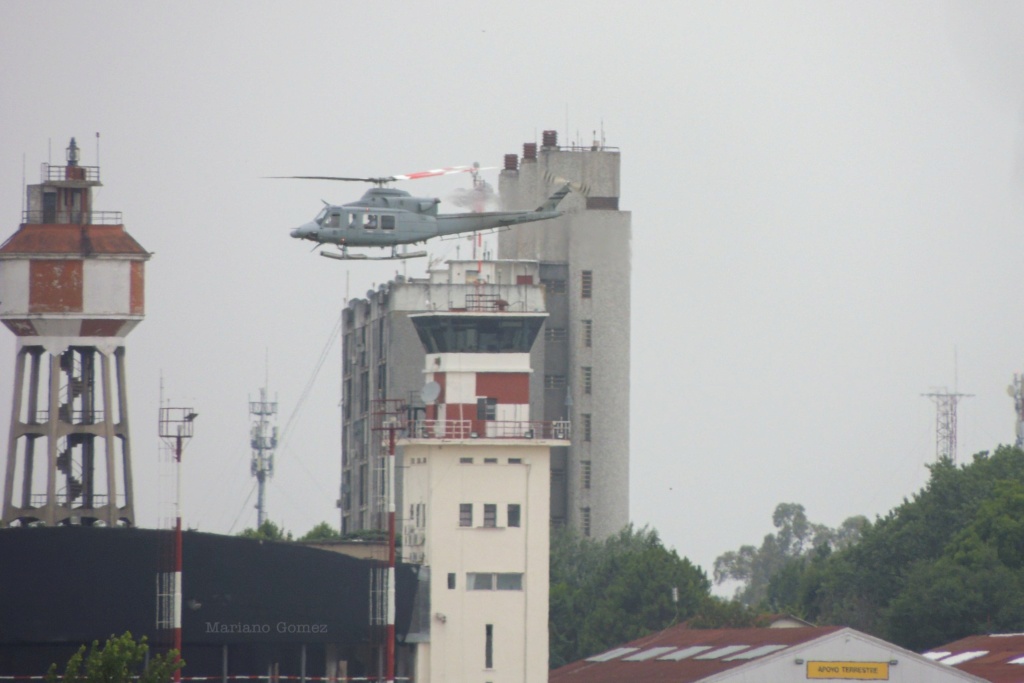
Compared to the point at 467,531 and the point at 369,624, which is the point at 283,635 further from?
the point at 467,531

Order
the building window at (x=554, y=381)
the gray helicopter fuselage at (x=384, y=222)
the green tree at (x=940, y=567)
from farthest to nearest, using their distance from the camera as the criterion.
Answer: the building window at (x=554, y=381), the green tree at (x=940, y=567), the gray helicopter fuselage at (x=384, y=222)

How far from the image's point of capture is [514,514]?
10450cm

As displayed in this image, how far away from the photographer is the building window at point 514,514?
10431cm

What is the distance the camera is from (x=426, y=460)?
10469 centimetres

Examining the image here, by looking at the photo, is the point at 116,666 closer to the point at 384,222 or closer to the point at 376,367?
the point at 384,222

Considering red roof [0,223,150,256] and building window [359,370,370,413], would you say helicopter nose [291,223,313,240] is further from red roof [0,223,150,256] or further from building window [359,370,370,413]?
building window [359,370,370,413]

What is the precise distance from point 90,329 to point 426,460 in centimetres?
1816

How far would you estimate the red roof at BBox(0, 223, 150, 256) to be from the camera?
4355 inches

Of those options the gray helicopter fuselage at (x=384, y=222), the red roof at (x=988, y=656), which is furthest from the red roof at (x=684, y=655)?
the gray helicopter fuselage at (x=384, y=222)

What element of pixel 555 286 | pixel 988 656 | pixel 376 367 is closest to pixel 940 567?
pixel 988 656

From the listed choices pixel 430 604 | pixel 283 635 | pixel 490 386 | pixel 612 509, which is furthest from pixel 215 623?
pixel 612 509

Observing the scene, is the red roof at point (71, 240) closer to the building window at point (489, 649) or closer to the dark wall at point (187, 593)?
the dark wall at point (187, 593)

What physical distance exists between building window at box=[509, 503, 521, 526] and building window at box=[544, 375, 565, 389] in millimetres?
62320

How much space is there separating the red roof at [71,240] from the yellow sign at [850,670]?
39664 millimetres
